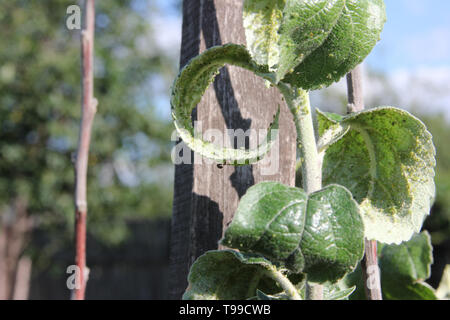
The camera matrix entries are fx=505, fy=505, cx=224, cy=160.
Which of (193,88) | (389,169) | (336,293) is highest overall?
(193,88)

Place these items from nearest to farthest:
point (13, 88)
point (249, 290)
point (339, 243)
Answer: point (339, 243) < point (249, 290) < point (13, 88)

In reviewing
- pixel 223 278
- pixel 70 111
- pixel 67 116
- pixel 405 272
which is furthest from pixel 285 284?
pixel 67 116

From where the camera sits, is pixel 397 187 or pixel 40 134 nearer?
pixel 397 187

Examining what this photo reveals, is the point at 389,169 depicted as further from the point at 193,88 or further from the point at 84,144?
the point at 84,144

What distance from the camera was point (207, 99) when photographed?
731 mm

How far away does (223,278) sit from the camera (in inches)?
23.0

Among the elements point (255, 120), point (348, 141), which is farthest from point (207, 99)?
point (348, 141)

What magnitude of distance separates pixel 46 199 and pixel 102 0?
247 cm

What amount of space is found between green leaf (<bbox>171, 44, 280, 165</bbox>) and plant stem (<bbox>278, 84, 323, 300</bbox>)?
4 centimetres

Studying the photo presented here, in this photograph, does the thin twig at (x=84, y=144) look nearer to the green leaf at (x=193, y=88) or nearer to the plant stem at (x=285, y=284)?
the green leaf at (x=193, y=88)

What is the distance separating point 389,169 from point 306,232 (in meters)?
0.20

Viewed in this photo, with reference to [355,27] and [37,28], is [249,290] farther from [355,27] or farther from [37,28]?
[37,28]

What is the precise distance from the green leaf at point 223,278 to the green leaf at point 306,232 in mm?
94
